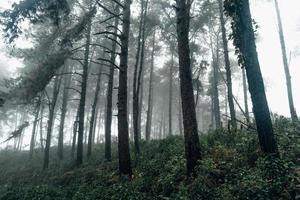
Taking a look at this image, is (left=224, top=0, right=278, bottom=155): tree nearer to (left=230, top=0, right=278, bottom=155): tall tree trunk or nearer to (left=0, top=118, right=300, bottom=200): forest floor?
(left=230, top=0, right=278, bottom=155): tall tree trunk

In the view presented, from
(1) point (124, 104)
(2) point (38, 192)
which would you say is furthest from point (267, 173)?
(2) point (38, 192)

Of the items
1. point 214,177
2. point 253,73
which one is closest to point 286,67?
point 253,73

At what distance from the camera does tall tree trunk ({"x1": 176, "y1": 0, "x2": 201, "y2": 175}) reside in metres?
8.83

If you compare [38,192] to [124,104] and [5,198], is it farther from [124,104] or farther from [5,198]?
[124,104]

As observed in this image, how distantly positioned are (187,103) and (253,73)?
221 cm

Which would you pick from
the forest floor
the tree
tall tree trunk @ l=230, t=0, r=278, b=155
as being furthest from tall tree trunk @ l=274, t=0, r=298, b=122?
tall tree trunk @ l=230, t=0, r=278, b=155

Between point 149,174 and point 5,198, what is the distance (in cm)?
606

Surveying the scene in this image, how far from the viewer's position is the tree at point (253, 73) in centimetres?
768

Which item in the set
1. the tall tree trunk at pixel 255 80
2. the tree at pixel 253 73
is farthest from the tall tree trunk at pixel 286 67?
the tall tree trunk at pixel 255 80

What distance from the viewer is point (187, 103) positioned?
358 inches

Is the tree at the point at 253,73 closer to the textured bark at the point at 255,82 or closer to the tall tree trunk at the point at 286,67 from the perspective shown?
the textured bark at the point at 255,82

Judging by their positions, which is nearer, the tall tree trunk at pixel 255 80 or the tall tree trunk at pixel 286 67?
the tall tree trunk at pixel 255 80

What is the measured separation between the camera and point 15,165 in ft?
83.8

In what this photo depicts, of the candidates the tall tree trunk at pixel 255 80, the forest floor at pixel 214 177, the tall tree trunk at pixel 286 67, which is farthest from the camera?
the tall tree trunk at pixel 286 67
